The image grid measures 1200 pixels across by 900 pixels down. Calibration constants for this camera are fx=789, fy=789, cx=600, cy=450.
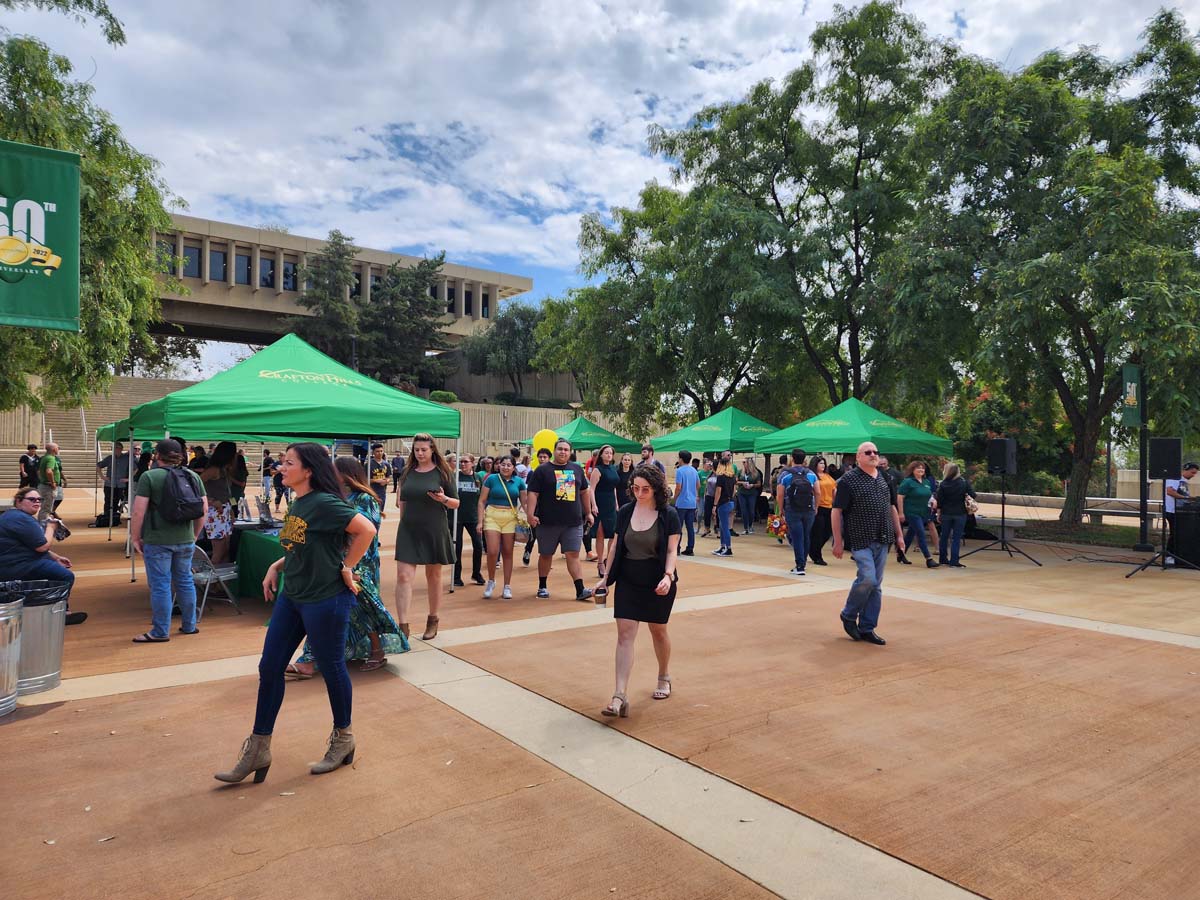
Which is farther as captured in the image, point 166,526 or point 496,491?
point 496,491

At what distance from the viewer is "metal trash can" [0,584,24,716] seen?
4926 mm

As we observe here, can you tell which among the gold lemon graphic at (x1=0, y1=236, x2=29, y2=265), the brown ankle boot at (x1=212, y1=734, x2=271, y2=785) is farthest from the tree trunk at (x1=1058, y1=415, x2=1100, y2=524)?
the gold lemon graphic at (x1=0, y1=236, x2=29, y2=265)

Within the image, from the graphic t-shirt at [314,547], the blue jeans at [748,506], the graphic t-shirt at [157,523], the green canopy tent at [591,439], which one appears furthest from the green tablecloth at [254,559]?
the blue jeans at [748,506]

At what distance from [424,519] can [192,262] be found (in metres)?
59.1

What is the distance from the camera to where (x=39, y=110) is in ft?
40.2

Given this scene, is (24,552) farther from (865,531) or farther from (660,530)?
(865,531)

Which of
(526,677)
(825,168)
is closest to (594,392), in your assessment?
(825,168)

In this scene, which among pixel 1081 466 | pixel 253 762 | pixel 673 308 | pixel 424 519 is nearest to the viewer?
pixel 253 762

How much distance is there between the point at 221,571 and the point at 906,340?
14.1 metres

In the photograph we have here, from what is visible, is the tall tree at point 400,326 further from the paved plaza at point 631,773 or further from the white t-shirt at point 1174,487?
the paved plaza at point 631,773

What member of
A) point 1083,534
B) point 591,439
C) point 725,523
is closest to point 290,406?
point 725,523

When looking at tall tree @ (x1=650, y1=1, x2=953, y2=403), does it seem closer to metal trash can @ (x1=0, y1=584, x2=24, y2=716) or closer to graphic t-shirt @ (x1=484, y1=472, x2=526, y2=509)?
graphic t-shirt @ (x1=484, y1=472, x2=526, y2=509)

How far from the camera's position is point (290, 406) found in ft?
27.4

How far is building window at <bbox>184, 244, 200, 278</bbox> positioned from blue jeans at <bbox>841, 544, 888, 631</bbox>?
197ft
